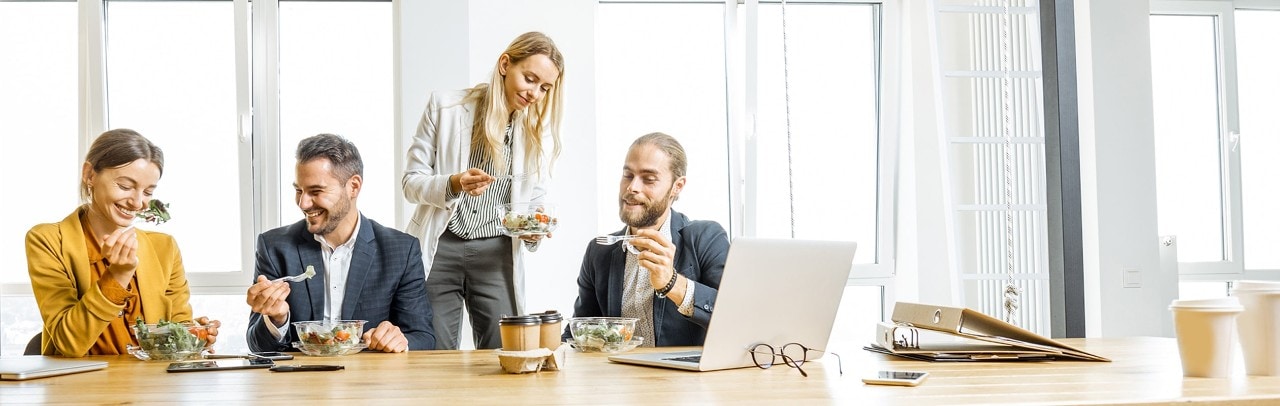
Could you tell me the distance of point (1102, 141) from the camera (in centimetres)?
390

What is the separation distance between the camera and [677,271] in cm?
255

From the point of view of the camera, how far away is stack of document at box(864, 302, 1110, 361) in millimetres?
1740

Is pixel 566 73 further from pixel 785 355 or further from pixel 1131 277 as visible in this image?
pixel 785 355

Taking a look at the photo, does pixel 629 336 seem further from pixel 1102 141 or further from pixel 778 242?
pixel 1102 141

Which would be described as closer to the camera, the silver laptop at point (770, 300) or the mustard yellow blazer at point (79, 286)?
the silver laptop at point (770, 300)

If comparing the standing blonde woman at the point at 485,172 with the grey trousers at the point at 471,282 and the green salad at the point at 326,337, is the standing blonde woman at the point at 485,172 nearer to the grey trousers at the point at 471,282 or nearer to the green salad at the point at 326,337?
the grey trousers at the point at 471,282

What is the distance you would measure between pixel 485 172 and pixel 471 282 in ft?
1.10

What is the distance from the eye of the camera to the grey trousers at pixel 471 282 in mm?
2945

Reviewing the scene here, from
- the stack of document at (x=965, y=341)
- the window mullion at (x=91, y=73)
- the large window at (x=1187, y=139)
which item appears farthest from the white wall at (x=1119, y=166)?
the window mullion at (x=91, y=73)

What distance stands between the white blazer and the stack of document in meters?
1.36

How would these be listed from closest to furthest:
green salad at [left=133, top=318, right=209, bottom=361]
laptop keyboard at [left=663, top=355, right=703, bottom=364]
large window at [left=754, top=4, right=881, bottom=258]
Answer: laptop keyboard at [left=663, top=355, right=703, bottom=364], green salad at [left=133, top=318, right=209, bottom=361], large window at [left=754, top=4, right=881, bottom=258]

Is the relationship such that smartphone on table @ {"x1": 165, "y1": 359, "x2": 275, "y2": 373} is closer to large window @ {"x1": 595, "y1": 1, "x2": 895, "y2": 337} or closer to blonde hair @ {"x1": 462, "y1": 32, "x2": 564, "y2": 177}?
blonde hair @ {"x1": 462, "y1": 32, "x2": 564, "y2": 177}

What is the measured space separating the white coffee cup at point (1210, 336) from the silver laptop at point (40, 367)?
176 centimetres

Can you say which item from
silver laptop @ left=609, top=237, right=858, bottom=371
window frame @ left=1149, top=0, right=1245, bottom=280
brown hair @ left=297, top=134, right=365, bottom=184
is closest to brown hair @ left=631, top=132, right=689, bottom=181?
brown hair @ left=297, top=134, right=365, bottom=184
